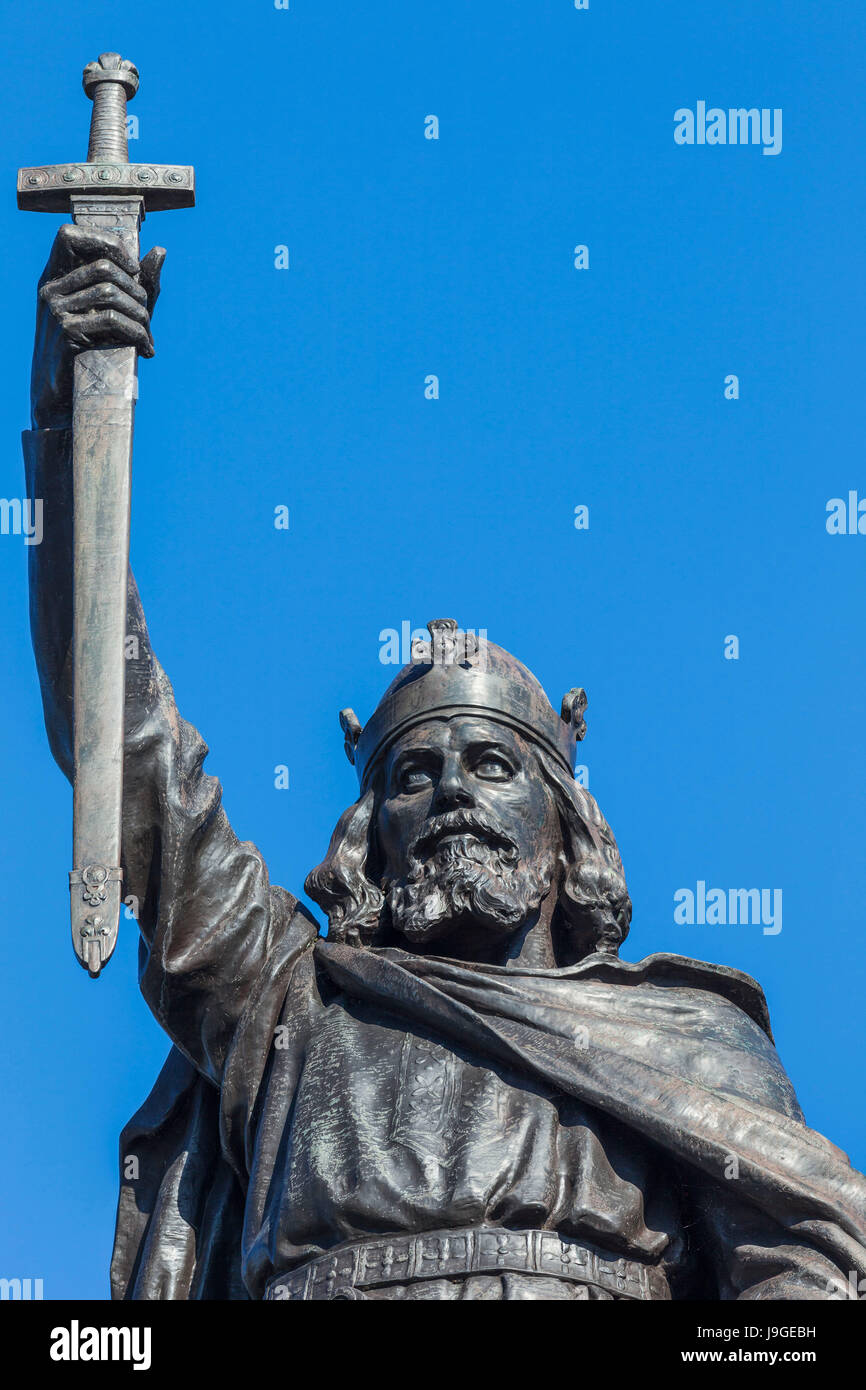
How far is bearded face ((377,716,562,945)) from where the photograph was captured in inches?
588

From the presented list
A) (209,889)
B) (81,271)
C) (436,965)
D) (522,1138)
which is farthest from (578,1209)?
(81,271)

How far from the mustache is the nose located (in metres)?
0.05

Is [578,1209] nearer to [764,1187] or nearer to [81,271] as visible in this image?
[764,1187]

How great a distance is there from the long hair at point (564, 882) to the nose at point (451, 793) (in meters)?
0.47

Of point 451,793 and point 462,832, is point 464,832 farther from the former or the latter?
point 451,793

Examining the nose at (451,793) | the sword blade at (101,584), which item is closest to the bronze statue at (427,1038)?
the nose at (451,793)

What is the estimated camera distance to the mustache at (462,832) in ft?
49.5

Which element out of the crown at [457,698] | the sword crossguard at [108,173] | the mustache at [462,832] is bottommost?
the mustache at [462,832]

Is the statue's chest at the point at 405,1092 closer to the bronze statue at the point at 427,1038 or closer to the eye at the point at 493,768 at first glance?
the bronze statue at the point at 427,1038

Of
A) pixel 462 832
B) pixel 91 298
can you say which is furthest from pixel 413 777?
pixel 91 298

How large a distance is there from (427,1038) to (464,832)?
48.8 inches

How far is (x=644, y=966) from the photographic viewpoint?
1492 centimetres

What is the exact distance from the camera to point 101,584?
1327 centimetres
